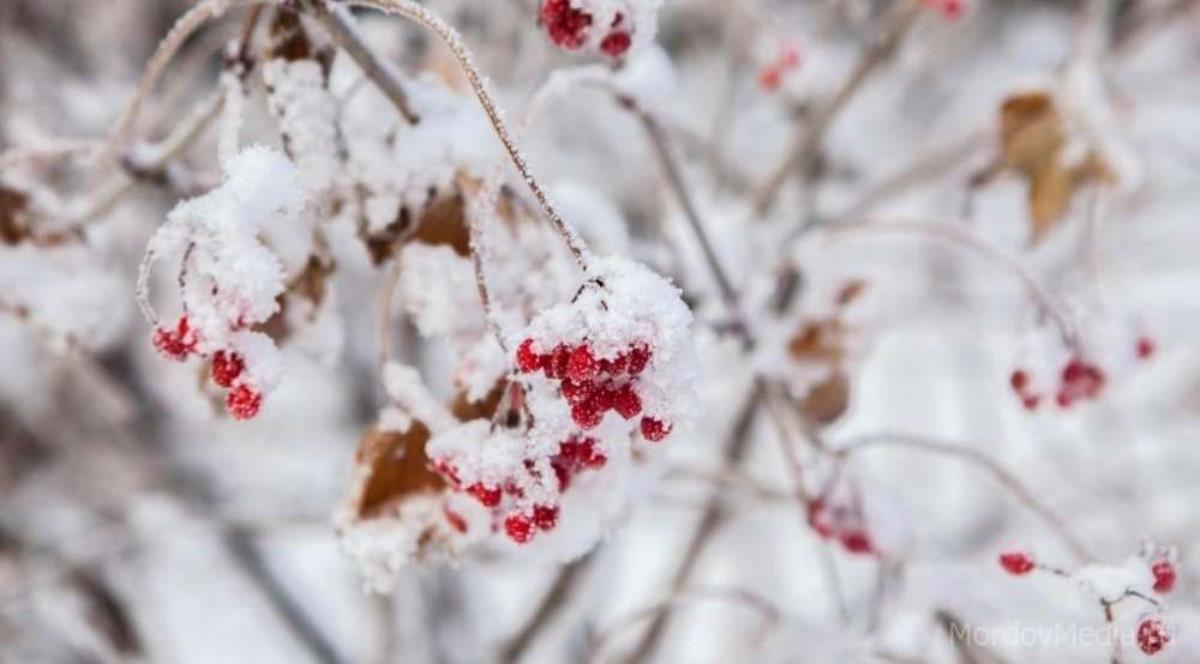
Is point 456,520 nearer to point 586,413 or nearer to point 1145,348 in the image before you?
point 586,413

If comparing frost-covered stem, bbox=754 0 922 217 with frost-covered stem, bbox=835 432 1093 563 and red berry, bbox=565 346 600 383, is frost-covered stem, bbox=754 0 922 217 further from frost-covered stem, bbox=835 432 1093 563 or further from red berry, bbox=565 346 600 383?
red berry, bbox=565 346 600 383

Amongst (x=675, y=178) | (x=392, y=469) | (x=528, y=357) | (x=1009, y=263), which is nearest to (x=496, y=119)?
(x=528, y=357)

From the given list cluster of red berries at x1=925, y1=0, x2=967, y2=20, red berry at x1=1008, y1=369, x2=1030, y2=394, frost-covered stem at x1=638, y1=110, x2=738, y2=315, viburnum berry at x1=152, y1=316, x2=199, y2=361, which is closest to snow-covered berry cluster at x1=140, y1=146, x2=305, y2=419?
viburnum berry at x1=152, y1=316, x2=199, y2=361

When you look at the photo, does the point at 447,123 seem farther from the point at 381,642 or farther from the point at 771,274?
the point at 381,642

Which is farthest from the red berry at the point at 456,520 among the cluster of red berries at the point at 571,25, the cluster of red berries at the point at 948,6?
the cluster of red berries at the point at 948,6

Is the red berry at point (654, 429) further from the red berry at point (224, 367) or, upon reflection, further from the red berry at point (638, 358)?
the red berry at point (224, 367)

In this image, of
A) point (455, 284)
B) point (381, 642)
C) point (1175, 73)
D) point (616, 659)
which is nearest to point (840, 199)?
point (616, 659)
